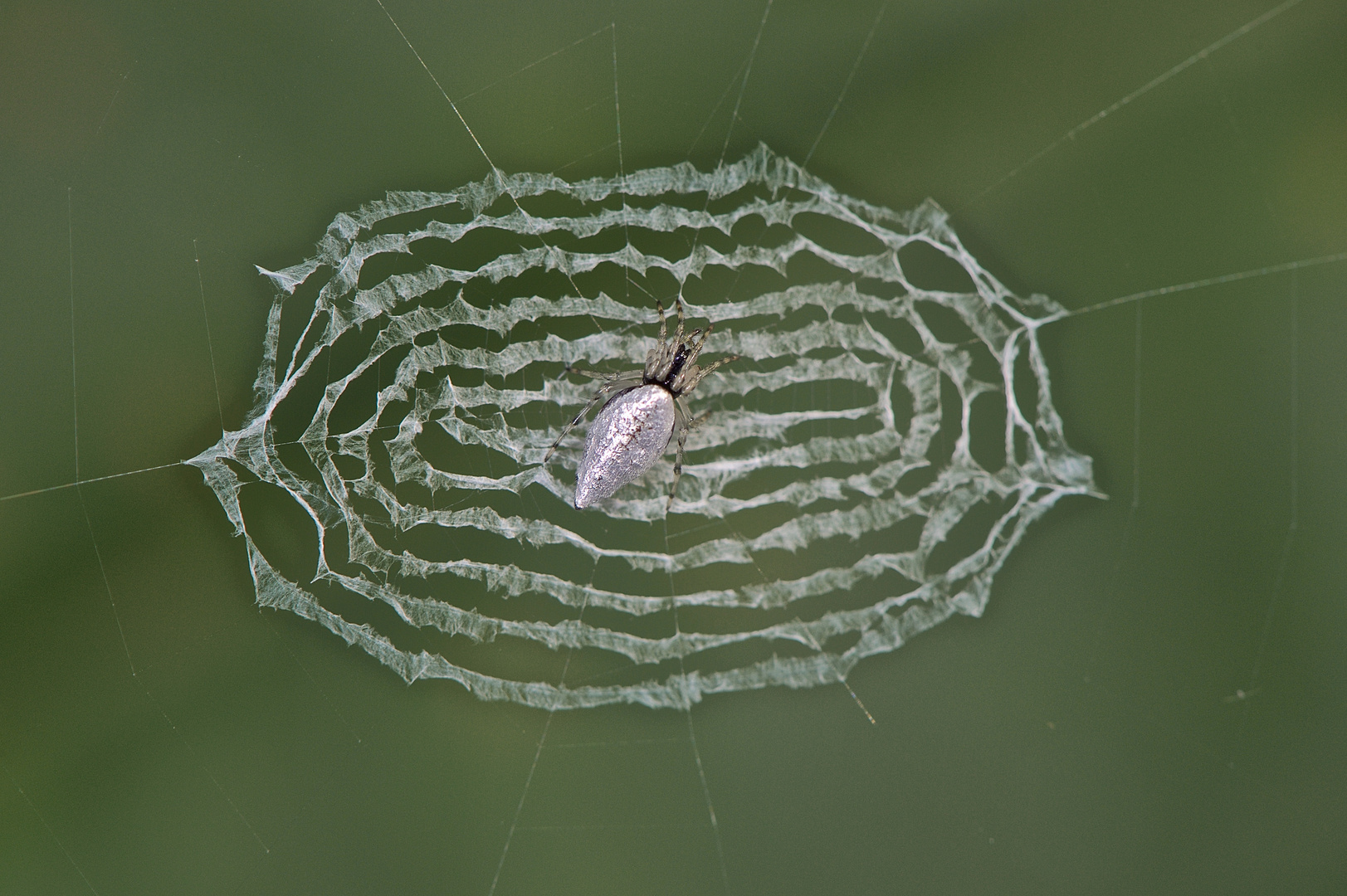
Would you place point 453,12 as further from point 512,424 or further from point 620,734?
point 620,734

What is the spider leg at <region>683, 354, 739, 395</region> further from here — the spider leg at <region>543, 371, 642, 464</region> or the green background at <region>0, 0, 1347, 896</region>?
the green background at <region>0, 0, 1347, 896</region>

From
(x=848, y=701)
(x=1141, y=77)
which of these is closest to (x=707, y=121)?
(x=1141, y=77)

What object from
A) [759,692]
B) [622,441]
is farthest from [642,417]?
[759,692]

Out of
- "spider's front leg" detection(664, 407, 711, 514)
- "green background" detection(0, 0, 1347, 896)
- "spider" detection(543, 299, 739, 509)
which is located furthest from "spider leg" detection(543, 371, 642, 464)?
"green background" detection(0, 0, 1347, 896)

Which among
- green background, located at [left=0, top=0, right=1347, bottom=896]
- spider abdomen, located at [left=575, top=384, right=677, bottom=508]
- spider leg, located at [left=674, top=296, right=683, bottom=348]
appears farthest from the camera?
spider leg, located at [left=674, top=296, right=683, bottom=348]

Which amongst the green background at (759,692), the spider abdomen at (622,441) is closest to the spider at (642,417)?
the spider abdomen at (622,441)

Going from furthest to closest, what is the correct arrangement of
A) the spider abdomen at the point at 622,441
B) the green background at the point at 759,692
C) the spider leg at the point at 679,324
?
the spider leg at the point at 679,324 → the spider abdomen at the point at 622,441 → the green background at the point at 759,692

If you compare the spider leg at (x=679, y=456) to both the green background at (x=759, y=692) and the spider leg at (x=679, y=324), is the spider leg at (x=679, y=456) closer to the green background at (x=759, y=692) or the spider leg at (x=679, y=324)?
the spider leg at (x=679, y=324)
